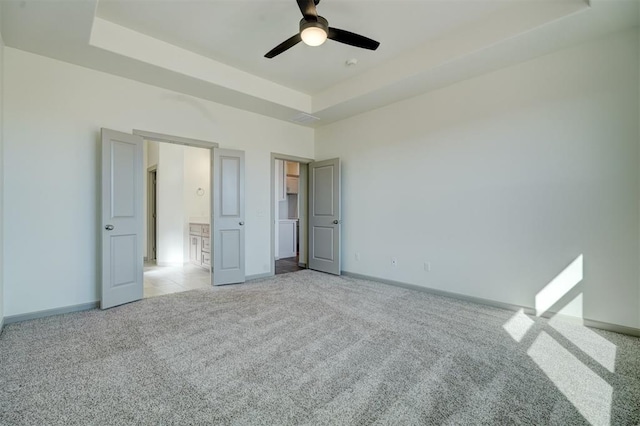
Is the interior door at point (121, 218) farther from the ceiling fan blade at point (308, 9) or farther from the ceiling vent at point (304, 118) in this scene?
the ceiling fan blade at point (308, 9)

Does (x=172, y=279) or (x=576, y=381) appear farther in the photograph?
(x=172, y=279)

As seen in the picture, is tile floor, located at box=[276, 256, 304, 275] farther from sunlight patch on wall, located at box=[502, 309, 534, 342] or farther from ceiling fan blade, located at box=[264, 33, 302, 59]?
ceiling fan blade, located at box=[264, 33, 302, 59]

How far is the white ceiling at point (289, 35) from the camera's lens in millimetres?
2662

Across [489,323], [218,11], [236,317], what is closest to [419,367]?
[489,323]

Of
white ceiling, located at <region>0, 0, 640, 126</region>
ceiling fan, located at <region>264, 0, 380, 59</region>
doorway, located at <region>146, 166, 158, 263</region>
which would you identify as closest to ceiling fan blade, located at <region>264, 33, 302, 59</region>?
ceiling fan, located at <region>264, 0, 380, 59</region>

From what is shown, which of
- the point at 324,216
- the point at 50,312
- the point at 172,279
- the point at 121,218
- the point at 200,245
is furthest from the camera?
the point at 200,245

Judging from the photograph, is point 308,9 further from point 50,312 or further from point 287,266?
point 287,266

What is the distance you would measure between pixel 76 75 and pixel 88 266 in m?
2.24

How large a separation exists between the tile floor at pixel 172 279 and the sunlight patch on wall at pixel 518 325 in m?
4.03

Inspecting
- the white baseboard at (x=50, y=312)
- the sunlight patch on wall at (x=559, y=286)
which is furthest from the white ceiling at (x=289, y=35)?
the white baseboard at (x=50, y=312)

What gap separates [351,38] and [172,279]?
15.1 ft

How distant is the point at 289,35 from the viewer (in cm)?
333

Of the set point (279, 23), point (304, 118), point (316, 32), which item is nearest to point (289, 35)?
point (279, 23)

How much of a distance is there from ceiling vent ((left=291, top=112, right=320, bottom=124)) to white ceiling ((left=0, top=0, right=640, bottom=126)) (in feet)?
2.50
